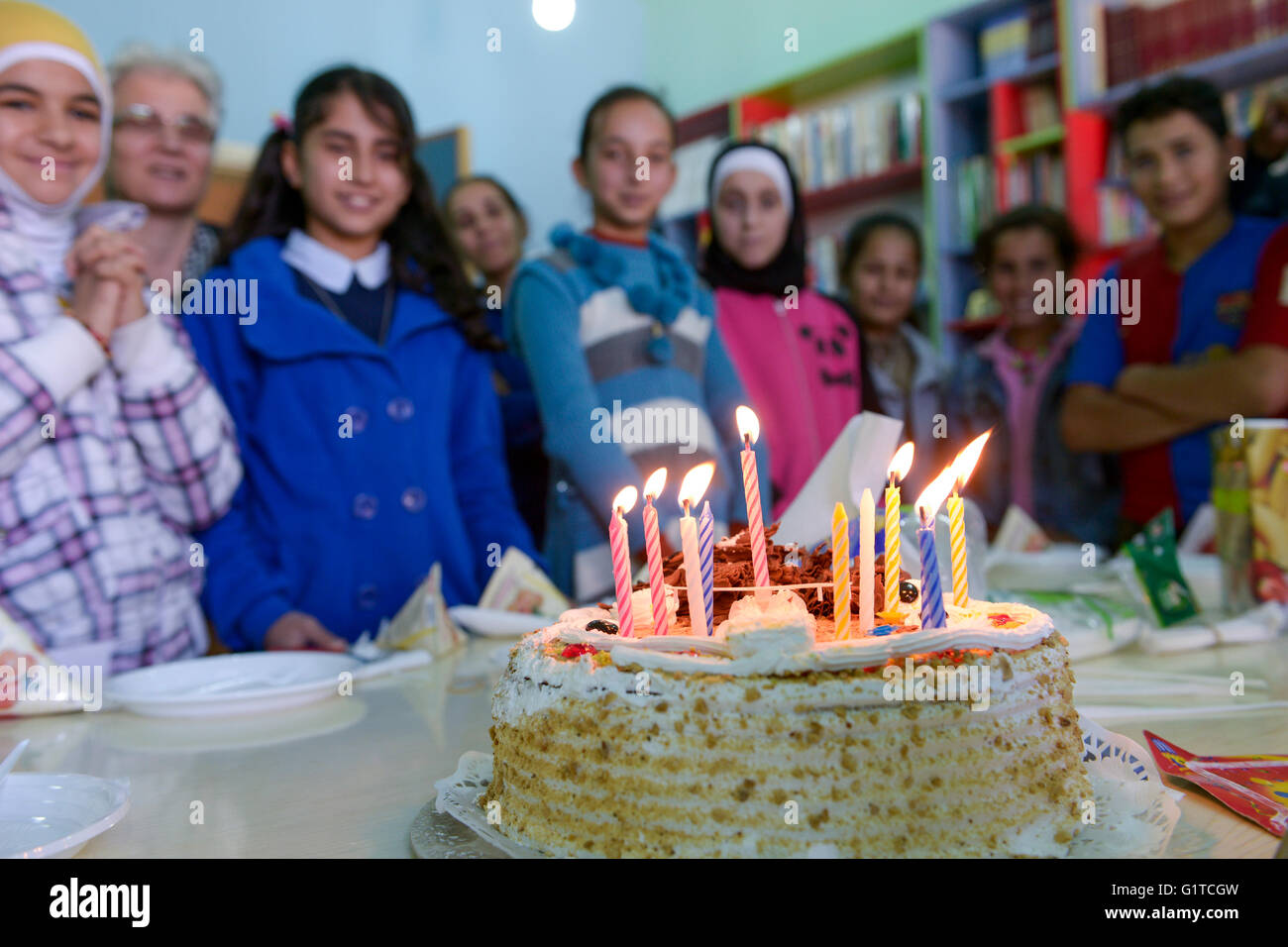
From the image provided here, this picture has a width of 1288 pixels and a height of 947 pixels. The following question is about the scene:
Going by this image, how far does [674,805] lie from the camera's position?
27.3 inches

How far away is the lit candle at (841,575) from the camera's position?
0.76 meters

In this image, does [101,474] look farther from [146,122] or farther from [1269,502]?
[1269,502]

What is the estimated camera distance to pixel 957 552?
884 mm

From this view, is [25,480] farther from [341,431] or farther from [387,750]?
[387,750]

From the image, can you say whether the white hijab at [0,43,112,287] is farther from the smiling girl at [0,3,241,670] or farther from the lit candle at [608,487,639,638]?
the lit candle at [608,487,639,638]

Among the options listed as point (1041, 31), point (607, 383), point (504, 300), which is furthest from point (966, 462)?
point (1041, 31)

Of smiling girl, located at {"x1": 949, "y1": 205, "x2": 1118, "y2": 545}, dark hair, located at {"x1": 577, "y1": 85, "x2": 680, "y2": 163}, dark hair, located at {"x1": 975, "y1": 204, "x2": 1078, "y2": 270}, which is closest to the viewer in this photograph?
dark hair, located at {"x1": 577, "y1": 85, "x2": 680, "y2": 163}

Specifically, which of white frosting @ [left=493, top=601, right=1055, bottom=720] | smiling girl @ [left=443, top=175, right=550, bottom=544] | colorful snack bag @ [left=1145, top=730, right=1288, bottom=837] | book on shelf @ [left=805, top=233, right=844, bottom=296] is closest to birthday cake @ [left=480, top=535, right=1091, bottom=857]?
white frosting @ [left=493, top=601, right=1055, bottom=720]

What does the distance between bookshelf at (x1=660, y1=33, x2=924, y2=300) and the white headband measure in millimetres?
1666

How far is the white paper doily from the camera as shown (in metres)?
0.67

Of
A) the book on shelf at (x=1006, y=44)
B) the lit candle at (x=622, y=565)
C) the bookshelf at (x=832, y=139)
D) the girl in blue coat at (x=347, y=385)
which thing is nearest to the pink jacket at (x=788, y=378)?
the girl in blue coat at (x=347, y=385)

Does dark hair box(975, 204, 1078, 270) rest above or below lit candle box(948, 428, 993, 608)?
above

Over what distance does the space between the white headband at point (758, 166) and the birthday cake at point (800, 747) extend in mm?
2124

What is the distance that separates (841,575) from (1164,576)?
946 mm
